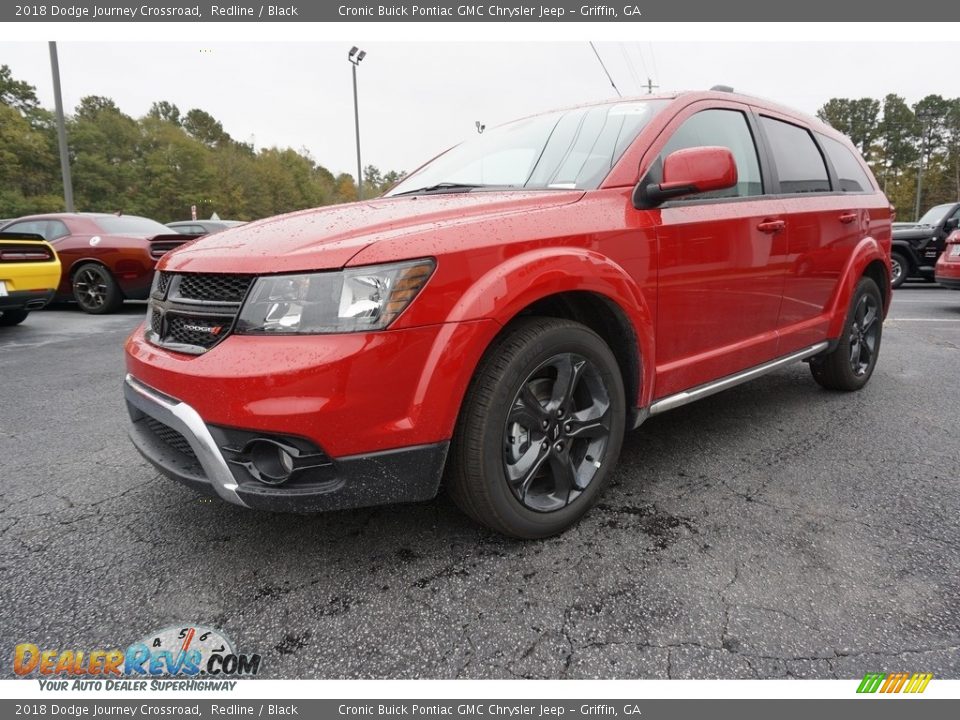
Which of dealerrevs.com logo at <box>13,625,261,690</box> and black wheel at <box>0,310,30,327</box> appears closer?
dealerrevs.com logo at <box>13,625,261,690</box>

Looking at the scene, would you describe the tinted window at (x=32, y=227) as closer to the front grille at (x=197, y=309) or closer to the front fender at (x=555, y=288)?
the front grille at (x=197, y=309)

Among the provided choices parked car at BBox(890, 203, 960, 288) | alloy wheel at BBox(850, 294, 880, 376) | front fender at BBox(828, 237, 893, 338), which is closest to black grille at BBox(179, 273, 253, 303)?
front fender at BBox(828, 237, 893, 338)

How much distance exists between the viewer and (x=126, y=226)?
27.6ft

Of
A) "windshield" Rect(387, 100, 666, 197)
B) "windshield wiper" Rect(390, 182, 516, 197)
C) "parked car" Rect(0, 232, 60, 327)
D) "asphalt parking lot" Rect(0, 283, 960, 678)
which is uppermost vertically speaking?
"windshield" Rect(387, 100, 666, 197)

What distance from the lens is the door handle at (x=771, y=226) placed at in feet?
9.32

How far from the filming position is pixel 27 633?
5.40 ft

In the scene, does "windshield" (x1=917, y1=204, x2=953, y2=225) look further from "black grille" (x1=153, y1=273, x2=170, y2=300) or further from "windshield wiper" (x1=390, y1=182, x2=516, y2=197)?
"black grille" (x1=153, y1=273, x2=170, y2=300)

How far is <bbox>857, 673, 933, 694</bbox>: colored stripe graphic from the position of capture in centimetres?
146

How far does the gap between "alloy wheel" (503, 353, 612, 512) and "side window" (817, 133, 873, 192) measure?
2.62 m

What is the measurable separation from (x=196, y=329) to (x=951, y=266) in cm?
977

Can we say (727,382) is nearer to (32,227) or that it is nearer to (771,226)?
(771,226)
